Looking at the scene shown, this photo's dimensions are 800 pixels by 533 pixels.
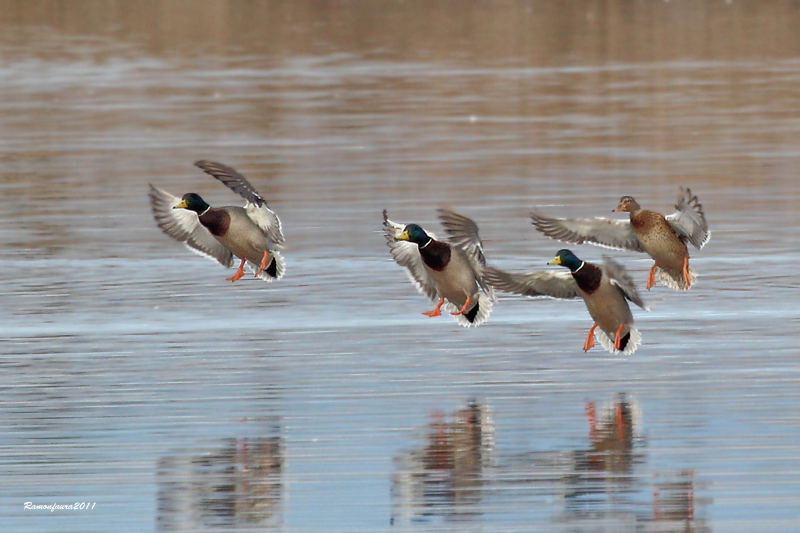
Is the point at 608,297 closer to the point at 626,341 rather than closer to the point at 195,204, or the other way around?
the point at 626,341

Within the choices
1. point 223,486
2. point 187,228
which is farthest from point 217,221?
point 223,486

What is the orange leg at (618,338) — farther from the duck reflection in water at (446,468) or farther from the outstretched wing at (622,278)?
the duck reflection in water at (446,468)

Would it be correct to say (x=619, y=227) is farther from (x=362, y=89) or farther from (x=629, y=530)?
(x=362, y=89)

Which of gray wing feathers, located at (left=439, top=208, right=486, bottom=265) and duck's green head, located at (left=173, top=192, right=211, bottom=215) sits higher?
duck's green head, located at (left=173, top=192, right=211, bottom=215)

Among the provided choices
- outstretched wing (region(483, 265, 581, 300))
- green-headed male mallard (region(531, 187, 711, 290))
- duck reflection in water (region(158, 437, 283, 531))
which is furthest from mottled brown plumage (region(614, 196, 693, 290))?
duck reflection in water (region(158, 437, 283, 531))

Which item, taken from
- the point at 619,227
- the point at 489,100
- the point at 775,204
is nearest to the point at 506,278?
the point at 619,227

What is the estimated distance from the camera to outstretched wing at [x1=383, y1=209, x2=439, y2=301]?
407 inches

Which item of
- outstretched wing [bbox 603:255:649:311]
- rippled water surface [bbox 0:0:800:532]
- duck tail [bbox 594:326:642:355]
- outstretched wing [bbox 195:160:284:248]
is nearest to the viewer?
rippled water surface [bbox 0:0:800:532]

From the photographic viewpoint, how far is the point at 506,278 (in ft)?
31.2

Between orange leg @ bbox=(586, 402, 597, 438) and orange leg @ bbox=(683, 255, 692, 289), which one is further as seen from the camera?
orange leg @ bbox=(683, 255, 692, 289)

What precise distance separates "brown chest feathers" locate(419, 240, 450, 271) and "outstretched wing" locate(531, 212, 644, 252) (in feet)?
2.24

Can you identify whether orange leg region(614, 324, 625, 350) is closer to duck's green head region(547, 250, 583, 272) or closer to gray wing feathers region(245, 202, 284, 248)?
duck's green head region(547, 250, 583, 272)

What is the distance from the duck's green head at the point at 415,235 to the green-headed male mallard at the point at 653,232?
0.72 meters

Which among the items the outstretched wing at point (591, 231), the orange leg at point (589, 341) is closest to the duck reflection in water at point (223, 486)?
the orange leg at point (589, 341)
